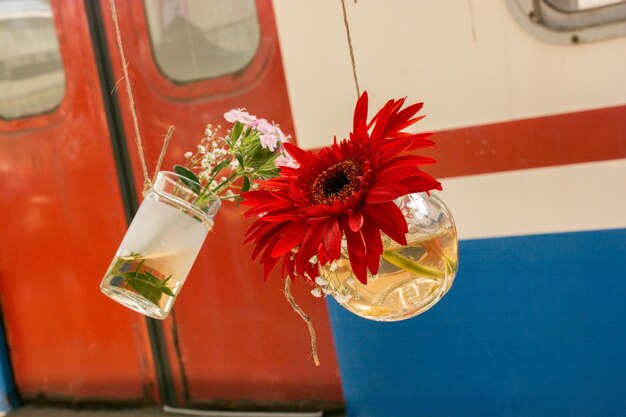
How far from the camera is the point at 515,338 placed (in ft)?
5.68

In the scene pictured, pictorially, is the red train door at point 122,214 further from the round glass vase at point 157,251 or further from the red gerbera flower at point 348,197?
the red gerbera flower at point 348,197

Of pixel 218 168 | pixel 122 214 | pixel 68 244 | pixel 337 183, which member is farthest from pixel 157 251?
pixel 68 244

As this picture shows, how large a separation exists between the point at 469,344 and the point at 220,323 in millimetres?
718

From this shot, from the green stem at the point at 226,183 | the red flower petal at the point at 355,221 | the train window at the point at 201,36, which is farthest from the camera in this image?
the train window at the point at 201,36

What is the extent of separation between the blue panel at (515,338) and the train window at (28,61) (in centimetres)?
108

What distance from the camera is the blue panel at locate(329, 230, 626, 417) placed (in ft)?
5.36

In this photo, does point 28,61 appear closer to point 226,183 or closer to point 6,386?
point 6,386

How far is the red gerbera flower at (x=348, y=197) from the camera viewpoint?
0.85 metres

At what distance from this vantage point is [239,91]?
196cm

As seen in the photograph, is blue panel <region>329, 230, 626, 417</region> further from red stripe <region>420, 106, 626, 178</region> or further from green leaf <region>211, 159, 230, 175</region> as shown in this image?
green leaf <region>211, 159, 230, 175</region>

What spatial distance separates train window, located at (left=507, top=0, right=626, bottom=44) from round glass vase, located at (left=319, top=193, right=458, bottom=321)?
0.72 meters

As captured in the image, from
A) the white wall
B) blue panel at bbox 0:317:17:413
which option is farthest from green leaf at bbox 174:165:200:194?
blue panel at bbox 0:317:17:413

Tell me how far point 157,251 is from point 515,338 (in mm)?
969

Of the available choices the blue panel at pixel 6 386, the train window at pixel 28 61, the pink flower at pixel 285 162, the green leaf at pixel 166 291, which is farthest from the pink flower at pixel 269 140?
the blue panel at pixel 6 386
